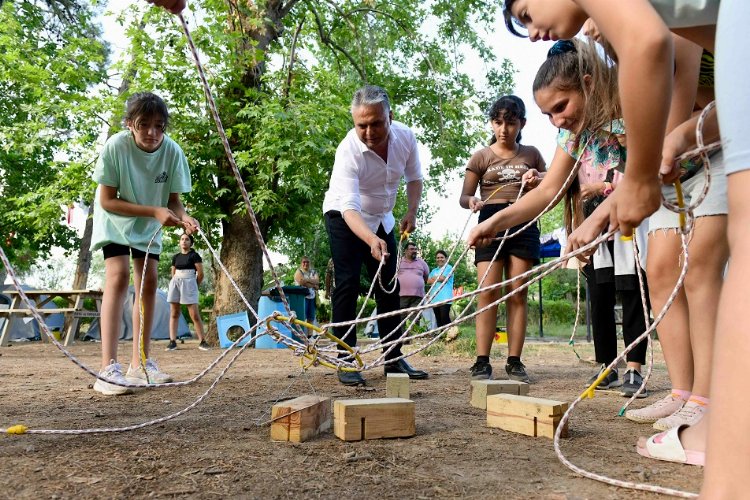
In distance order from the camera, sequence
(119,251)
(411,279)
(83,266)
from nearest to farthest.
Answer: (119,251) → (411,279) → (83,266)

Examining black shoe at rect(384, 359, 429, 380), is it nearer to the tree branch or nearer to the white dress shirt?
the white dress shirt

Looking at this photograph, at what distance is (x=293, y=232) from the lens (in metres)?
10.0

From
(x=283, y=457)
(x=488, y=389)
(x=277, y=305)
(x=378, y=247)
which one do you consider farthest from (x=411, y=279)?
(x=283, y=457)

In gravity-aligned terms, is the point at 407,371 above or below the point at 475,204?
below

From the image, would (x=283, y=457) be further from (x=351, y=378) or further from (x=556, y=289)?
(x=556, y=289)

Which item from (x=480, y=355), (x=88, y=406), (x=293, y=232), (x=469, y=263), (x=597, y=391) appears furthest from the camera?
Answer: (x=469, y=263)

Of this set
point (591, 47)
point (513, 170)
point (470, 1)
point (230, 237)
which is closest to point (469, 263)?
A: point (470, 1)

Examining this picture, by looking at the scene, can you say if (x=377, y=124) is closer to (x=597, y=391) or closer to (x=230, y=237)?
(x=597, y=391)

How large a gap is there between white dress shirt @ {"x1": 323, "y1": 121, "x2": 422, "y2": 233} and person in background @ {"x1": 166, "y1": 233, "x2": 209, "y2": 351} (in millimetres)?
5190

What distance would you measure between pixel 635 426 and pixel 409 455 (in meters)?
0.93

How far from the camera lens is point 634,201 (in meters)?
1.23

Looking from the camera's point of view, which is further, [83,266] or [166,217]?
[83,266]

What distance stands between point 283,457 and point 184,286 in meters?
6.99

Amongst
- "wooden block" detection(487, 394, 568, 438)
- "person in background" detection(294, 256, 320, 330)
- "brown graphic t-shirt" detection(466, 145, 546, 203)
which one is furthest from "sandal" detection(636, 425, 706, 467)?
"person in background" detection(294, 256, 320, 330)
